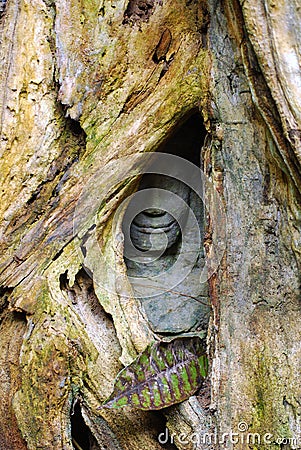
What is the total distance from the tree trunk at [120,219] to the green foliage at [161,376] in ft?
0.22

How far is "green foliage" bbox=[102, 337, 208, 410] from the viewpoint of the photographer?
187 centimetres

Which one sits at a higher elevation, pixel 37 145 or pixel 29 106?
pixel 29 106

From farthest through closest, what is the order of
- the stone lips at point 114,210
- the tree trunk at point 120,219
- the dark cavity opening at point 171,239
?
the dark cavity opening at point 171,239 < the stone lips at point 114,210 < the tree trunk at point 120,219

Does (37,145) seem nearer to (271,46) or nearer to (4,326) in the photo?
(4,326)

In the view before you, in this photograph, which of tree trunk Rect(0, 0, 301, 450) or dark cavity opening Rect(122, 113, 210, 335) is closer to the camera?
tree trunk Rect(0, 0, 301, 450)

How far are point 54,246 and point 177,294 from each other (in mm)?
664

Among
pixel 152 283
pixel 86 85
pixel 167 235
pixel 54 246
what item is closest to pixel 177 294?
pixel 152 283

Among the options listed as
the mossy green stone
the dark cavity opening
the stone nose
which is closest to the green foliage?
the mossy green stone

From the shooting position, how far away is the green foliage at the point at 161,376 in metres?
1.87

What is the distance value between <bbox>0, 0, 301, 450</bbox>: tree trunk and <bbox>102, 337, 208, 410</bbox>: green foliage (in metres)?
0.07

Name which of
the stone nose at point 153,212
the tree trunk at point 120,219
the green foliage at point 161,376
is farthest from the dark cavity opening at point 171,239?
the green foliage at point 161,376

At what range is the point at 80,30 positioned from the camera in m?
2.11

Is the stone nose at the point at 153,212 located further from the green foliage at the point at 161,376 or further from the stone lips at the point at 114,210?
the green foliage at the point at 161,376

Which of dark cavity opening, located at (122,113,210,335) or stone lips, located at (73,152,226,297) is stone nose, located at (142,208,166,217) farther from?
stone lips, located at (73,152,226,297)
